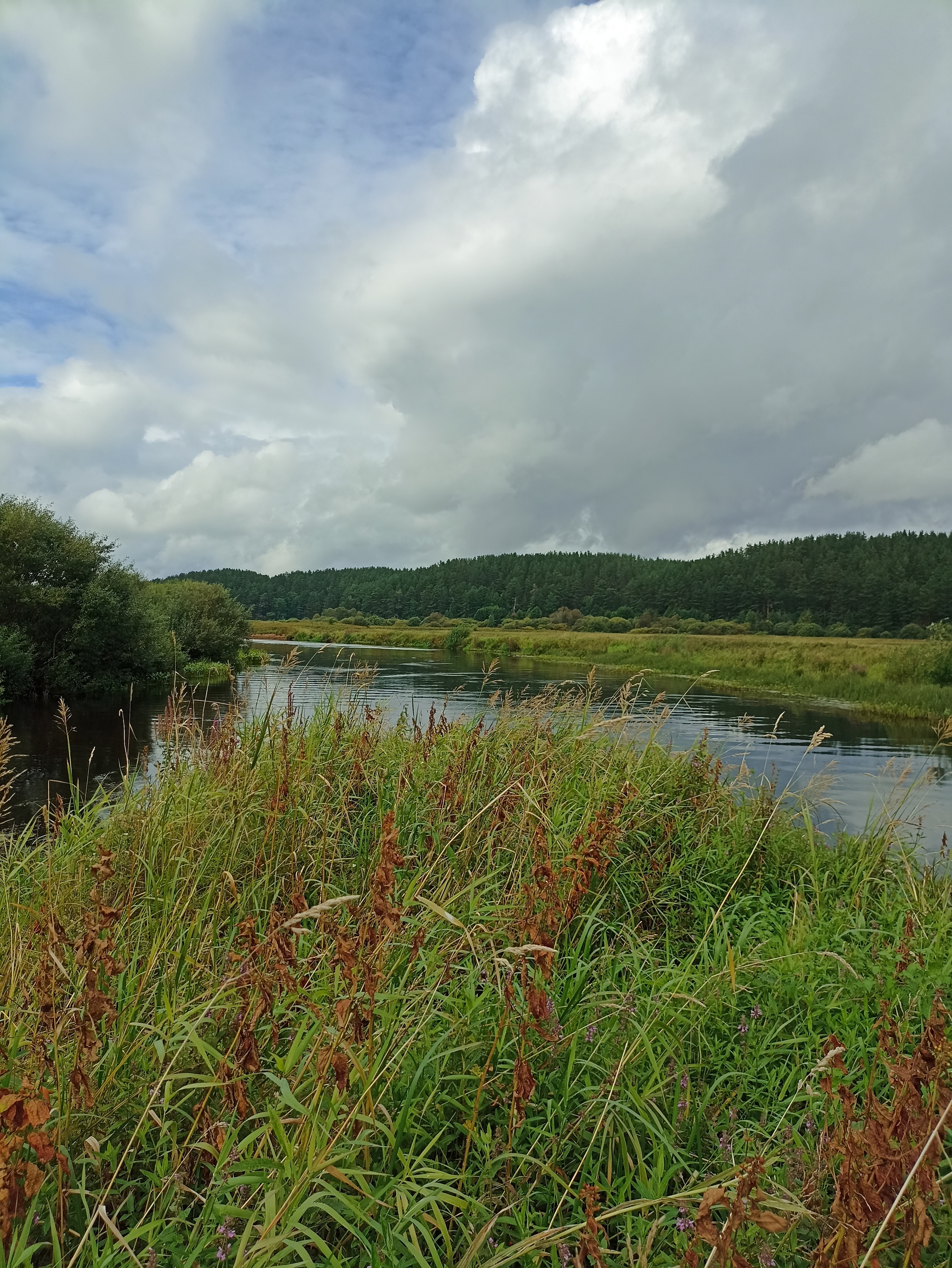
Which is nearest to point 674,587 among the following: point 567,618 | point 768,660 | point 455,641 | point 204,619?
point 567,618

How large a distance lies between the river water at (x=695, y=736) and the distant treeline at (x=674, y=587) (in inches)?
2035

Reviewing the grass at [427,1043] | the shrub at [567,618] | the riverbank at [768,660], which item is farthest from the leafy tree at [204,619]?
the shrub at [567,618]

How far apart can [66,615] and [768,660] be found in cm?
3688

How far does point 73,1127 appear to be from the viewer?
2309mm

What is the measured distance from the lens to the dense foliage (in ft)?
93.3

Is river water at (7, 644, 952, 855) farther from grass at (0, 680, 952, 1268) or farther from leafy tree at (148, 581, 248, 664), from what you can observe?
leafy tree at (148, 581, 248, 664)

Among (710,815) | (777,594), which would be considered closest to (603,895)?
(710,815)

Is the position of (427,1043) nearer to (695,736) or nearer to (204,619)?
(695,736)

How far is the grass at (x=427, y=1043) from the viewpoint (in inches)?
74.4

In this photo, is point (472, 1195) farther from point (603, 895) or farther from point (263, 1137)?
point (603, 895)

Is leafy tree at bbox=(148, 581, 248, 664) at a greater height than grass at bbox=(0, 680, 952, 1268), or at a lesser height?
greater

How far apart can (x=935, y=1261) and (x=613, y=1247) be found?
1012 millimetres

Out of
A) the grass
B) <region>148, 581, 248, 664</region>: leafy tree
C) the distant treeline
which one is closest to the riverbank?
<region>148, 581, 248, 664</region>: leafy tree

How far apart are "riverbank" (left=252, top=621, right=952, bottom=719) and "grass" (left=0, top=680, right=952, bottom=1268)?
30.2 feet
